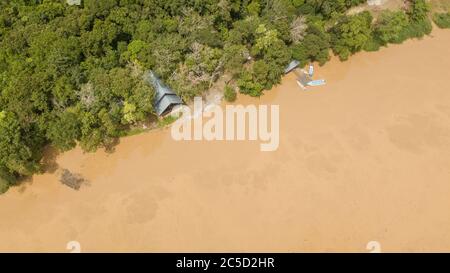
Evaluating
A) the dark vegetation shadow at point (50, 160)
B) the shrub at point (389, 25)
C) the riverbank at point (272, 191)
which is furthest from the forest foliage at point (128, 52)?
the riverbank at point (272, 191)

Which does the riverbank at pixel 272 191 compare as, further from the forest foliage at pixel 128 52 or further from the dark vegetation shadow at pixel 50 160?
the forest foliage at pixel 128 52

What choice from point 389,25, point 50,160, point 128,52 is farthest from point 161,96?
point 389,25

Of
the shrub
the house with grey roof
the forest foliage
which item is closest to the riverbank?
the house with grey roof

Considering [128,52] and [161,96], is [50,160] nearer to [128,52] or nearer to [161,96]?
[161,96]

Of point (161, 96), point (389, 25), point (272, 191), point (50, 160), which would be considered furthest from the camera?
point (389, 25)

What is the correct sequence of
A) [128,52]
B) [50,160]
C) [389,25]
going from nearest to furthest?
[50,160] → [128,52] → [389,25]

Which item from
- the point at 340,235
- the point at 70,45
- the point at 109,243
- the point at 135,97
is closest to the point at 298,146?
the point at 340,235
